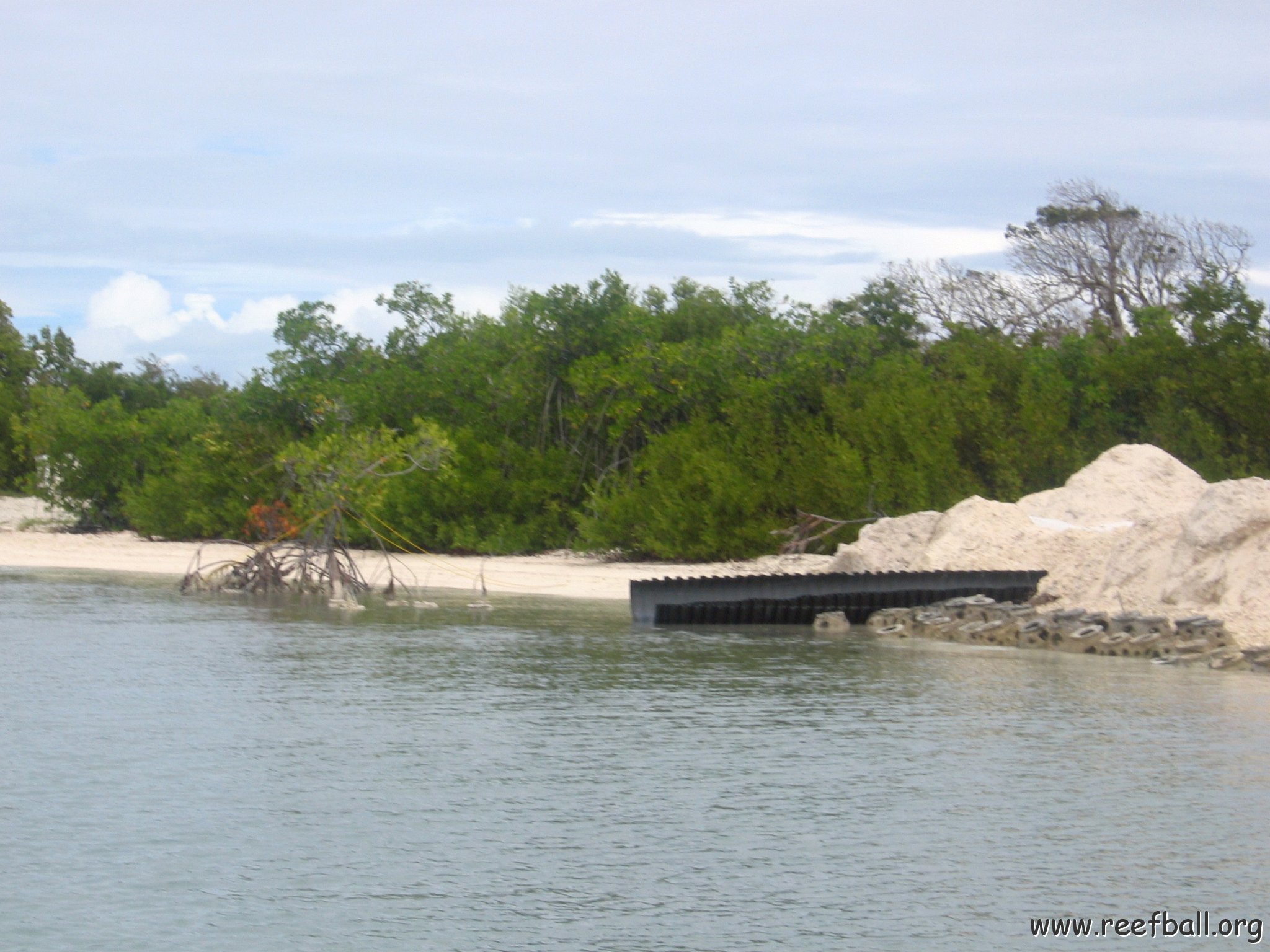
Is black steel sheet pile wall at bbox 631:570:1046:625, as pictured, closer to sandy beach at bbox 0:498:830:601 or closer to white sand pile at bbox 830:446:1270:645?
white sand pile at bbox 830:446:1270:645

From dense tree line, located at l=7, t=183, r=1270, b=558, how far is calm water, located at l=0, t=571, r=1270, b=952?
11.4 m

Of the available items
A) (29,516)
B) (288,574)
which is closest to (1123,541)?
(288,574)

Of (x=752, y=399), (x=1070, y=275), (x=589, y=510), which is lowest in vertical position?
(x=589, y=510)

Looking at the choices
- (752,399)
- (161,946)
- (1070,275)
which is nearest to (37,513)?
(752,399)

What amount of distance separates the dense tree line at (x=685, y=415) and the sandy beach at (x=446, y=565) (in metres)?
0.62

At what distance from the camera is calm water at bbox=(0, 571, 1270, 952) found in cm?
869

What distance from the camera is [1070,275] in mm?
50031

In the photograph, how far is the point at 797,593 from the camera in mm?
23938

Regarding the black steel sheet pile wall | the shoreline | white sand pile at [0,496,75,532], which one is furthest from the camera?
white sand pile at [0,496,75,532]

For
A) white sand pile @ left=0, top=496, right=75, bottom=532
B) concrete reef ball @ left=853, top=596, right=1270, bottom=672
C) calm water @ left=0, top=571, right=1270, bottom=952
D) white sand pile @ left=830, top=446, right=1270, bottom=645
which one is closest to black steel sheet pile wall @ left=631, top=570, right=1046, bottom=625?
concrete reef ball @ left=853, top=596, right=1270, bottom=672

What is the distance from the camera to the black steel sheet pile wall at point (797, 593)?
77.5 feet

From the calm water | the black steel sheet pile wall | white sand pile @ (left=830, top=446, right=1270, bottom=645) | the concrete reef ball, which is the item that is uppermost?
white sand pile @ (left=830, top=446, right=1270, bottom=645)

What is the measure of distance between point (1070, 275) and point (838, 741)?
1563 inches

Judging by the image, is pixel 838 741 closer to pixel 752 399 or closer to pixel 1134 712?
pixel 1134 712
